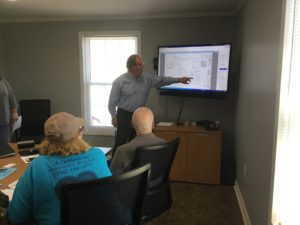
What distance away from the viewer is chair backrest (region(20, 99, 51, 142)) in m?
4.69

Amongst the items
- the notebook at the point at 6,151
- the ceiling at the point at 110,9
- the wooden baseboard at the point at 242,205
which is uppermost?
the ceiling at the point at 110,9

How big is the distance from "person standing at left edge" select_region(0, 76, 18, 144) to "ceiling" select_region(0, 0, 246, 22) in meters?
1.10

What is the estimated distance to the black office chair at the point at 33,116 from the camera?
4.68 m

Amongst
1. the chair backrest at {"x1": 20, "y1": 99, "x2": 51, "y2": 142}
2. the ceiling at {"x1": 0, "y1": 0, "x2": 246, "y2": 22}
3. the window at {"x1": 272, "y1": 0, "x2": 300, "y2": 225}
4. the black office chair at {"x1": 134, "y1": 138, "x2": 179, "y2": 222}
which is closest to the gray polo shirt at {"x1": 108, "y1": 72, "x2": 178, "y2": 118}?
the ceiling at {"x1": 0, "y1": 0, "x2": 246, "y2": 22}

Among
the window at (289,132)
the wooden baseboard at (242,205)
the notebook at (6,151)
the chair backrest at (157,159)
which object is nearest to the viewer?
the window at (289,132)

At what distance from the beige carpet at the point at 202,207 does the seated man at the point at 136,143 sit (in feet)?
3.92

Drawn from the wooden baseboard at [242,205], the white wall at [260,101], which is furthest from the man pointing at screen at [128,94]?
the wooden baseboard at [242,205]

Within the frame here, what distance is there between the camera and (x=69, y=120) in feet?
4.93

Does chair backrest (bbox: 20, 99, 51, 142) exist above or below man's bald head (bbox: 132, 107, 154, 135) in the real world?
below

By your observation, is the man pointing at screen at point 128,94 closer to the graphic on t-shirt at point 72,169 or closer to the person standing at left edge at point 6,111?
the person standing at left edge at point 6,111

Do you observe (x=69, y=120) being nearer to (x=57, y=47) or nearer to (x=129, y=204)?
(x=129, y=204)

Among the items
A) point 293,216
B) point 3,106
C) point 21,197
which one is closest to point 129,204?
point 21,197

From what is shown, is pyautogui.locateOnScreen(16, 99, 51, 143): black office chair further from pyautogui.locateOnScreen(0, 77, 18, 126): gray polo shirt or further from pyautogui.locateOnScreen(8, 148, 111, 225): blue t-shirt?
pyautogui.locateOnScreen(8, 148, 111, 225): blue t-shirt

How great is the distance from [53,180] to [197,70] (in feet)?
9.72
